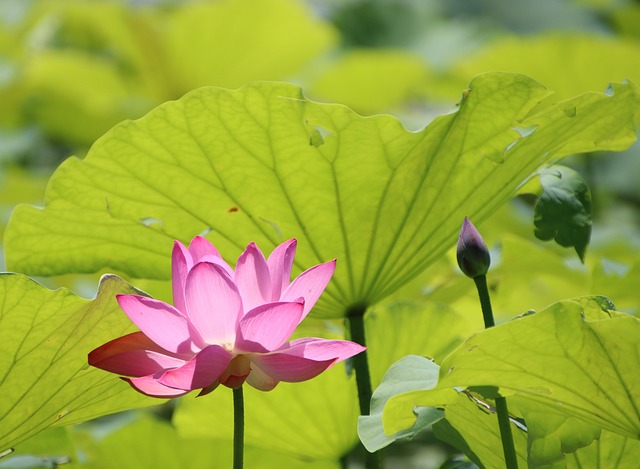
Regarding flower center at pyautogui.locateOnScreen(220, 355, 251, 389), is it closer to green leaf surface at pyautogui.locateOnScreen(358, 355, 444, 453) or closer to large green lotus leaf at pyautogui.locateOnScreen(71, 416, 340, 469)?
green leaf surface at pyautogui.locateOnScreen(358, 355, 444, 453)

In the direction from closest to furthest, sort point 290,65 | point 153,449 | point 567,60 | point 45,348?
point 45,348
point 153,449
point 567,60
point 290,65

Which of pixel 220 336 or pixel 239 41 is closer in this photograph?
pixel 220 336

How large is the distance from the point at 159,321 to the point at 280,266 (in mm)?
68

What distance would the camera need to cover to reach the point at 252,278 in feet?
1.49

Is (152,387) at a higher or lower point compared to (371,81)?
lower

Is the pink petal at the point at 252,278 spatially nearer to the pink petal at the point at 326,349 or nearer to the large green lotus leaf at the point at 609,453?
the pink petal at the point at 326,349

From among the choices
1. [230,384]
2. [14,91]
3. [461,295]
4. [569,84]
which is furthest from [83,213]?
[14,91]

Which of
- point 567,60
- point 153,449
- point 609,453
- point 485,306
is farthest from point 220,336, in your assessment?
point 567,60

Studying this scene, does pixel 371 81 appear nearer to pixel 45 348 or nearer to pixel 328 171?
pixel 328 171

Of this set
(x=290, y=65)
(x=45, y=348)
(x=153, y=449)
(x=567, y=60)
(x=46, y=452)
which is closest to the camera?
(x=45, y=348)

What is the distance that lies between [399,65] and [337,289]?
4.29ft

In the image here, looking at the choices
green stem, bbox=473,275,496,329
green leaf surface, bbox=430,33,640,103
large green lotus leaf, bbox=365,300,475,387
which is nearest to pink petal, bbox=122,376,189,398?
green stem, bbox=473,275,496,329

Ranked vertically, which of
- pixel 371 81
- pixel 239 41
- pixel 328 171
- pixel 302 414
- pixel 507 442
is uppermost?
pixel 239 41

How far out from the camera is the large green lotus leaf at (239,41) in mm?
1880
